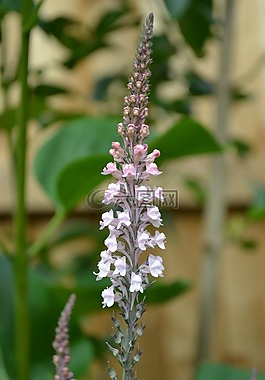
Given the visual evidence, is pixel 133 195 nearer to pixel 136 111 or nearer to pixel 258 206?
pixel 136 111

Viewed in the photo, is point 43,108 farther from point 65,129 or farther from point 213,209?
Result: point 213,209

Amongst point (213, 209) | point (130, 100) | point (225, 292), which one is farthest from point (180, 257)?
point (130, 100)

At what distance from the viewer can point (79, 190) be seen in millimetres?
583

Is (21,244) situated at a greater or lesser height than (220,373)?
greater

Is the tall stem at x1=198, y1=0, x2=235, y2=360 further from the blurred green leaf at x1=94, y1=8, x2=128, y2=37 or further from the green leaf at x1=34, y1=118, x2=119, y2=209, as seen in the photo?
the green leaf at x1=34, y1=118, x2=119, y2=209

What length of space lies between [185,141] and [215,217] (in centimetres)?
34

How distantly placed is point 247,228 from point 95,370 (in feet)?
1.28

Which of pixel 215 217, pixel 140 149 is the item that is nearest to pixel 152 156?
pixel 140 149

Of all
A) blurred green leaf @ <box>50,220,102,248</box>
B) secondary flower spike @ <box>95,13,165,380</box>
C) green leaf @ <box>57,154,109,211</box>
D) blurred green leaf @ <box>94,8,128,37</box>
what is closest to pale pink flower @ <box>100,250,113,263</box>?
secondary flower spike @ <box>95,13,165,380</box>

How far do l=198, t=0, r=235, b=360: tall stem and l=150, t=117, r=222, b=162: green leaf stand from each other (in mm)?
283

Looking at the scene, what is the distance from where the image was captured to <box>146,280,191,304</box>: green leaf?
66 cm

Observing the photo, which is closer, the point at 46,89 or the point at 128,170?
the point at 128,170

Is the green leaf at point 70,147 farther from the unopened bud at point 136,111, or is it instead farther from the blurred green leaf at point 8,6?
the unopened bud at point 136,111

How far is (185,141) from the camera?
0.57 metres
